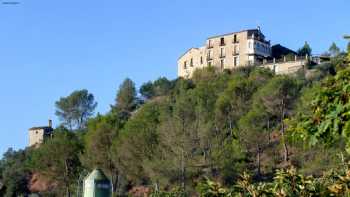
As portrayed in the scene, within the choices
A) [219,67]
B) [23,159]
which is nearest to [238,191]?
[23,159]

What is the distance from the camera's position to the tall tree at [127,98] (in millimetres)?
83125

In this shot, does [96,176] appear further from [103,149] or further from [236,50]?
[236,50]

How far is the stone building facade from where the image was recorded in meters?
81.1

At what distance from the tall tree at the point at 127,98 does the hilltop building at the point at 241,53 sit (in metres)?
6.61

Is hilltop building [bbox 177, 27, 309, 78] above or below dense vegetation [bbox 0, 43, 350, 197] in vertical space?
above

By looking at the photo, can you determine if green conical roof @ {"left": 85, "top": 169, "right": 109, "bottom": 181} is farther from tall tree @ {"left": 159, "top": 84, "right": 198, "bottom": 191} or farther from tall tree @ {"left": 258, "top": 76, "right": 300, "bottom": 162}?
tall tree @ {"left": 258, "top": 76, "right": 300, "bottom": 162}

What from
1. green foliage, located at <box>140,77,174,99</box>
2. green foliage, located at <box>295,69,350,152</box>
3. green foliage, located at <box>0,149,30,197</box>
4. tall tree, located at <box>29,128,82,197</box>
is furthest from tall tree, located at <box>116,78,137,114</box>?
green foliage, located at <box>295,69,350,152</box>

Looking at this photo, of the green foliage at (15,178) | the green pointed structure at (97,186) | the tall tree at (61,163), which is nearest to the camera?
the green pointed structure at (97,186)

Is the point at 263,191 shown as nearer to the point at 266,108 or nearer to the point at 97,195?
the point at 97,195

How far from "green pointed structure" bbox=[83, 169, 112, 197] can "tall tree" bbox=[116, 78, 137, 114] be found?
7828 centimetres

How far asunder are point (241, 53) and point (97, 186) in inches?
3098

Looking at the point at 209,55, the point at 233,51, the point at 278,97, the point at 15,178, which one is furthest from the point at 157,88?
the point at 278,97

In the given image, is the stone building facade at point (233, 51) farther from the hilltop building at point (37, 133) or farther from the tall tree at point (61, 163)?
the tall tree at point (61, 163)

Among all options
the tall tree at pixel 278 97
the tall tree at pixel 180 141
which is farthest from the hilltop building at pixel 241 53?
the tall tree at pixel 180 141
